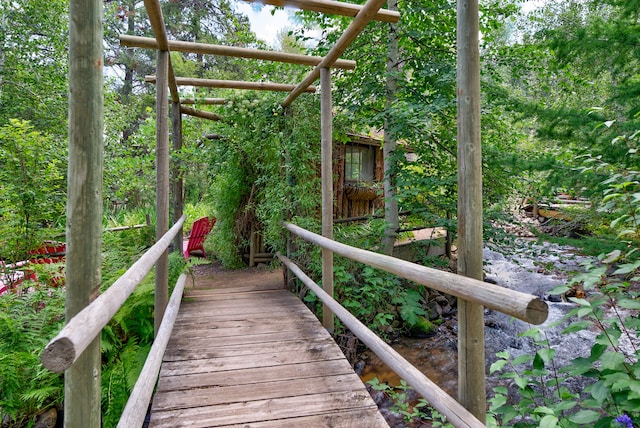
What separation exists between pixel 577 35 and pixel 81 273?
4.01m

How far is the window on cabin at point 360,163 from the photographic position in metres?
9.34

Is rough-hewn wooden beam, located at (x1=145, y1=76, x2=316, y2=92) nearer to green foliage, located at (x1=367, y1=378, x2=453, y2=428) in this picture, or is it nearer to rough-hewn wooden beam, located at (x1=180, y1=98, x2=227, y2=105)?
rough-hewn wooden beam, located at (x1=180, y1=98, x2=227, y2=105)

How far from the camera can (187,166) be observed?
20.1 feet

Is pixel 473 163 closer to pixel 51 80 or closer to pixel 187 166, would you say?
pixel 187 166

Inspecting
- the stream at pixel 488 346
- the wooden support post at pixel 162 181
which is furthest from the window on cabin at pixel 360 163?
the wooden support post at pixel 162 181

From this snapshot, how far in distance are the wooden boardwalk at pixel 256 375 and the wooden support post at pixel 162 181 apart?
353 mm

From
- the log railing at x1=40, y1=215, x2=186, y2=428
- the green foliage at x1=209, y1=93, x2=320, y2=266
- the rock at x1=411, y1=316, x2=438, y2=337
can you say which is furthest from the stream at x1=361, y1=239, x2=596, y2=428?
the log railing at x1=40, y1=215, x2=186, y2=428

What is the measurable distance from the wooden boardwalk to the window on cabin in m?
5.91

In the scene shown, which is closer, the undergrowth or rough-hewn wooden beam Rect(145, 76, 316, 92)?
the undergrowth

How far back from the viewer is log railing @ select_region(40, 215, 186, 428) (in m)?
0.86

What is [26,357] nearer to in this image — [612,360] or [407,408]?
[407,408]

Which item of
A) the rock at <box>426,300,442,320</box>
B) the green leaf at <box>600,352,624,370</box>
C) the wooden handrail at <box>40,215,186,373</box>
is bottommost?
the rock at <box>426,300,442,320</box>

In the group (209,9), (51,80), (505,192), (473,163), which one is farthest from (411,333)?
(209,9)

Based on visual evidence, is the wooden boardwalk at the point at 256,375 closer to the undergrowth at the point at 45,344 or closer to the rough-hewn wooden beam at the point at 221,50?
the undergrowth at the point at 45,344
